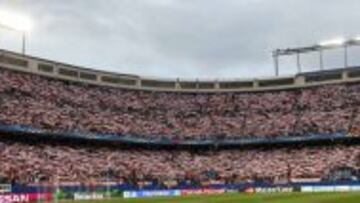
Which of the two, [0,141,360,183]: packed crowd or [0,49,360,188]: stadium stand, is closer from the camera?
[0,141,360,183]: packed crowd

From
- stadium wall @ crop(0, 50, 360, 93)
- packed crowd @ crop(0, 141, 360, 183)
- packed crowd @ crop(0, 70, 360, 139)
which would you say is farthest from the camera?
stadium wall @ crop(0, 50, 360, 93)

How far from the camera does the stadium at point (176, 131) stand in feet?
293

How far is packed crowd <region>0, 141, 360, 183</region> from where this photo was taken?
284 ft

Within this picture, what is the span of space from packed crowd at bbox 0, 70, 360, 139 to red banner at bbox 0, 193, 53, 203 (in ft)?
77.1

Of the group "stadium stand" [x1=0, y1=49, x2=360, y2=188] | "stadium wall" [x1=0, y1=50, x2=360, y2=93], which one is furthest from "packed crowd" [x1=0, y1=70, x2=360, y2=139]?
"stadium wall" [x1=0, y1=50, x2=360, y2=93]

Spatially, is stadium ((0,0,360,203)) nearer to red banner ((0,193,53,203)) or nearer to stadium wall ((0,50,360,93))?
stadium wall ((0,50,360,93))

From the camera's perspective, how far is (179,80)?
11944 centimetres

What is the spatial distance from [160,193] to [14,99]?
22094mm

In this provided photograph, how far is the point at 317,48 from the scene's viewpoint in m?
125

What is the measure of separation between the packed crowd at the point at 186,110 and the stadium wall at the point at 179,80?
3.06ft

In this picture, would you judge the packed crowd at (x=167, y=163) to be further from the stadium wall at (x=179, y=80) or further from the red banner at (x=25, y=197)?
the stadium wall at (x=179, y=80)

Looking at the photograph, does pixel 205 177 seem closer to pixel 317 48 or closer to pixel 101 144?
pixel 101 144

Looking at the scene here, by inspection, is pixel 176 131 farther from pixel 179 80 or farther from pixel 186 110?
pixel 179 80

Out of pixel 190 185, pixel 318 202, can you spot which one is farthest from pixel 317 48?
pixel 318 202
